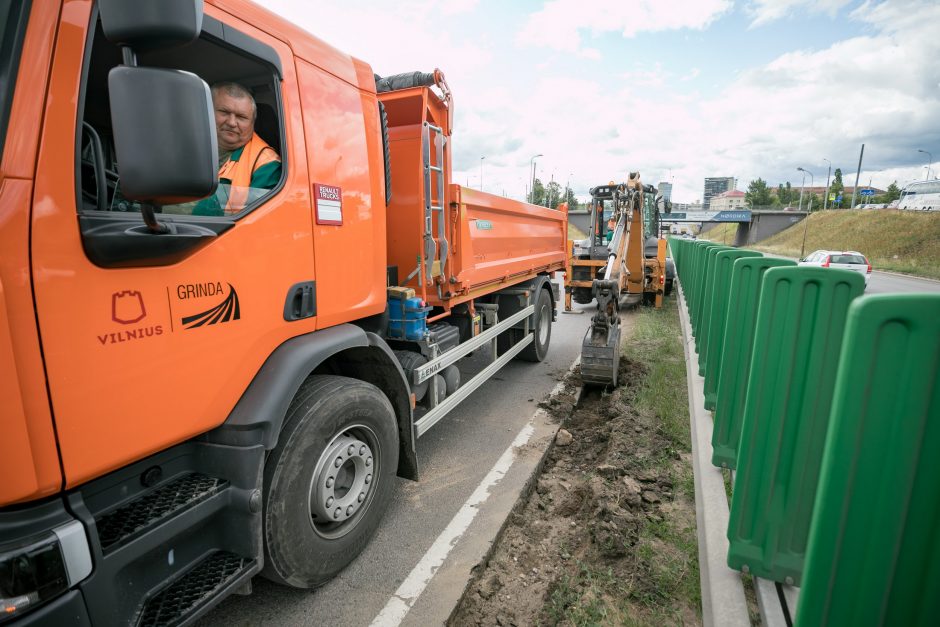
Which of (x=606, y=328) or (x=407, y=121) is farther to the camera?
(x=606, y=328)

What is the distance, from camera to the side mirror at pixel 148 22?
125 centimetres

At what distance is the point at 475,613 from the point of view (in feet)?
8.05

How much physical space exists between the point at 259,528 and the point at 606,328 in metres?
4.42

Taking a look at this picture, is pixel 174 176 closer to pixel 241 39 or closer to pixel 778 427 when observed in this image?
pixel 241 39

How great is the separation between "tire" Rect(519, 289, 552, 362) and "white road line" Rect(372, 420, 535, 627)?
9.07ft

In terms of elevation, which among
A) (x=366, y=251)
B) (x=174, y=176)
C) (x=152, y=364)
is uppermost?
(x=174, y=176)

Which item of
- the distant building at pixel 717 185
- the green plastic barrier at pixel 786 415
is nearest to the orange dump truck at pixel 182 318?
the green plastic barrier at pixel 786 415

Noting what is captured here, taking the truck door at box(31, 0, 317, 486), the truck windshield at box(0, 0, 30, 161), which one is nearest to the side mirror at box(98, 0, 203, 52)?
the truck door at box(31, 0, 317, 486)

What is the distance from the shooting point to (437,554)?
289 cm

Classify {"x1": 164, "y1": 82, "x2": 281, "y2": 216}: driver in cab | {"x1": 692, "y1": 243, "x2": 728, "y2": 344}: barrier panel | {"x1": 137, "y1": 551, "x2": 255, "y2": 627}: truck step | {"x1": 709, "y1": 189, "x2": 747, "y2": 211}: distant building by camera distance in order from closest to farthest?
{"x1": 137, "y1": 551, "x2": 255, "y2": 627}: truck step, {"x1": 164, "y1": 82, "x2": 281, "y2": 216}: driver in cab, {"x1": 692, "y1": 243, "x2": 728, "y2": 344}: barrier panel, {"x1": 709, "y1": 189, "x2": 747, "y2": 211}: distant building

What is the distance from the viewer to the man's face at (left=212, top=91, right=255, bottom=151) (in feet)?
7.12

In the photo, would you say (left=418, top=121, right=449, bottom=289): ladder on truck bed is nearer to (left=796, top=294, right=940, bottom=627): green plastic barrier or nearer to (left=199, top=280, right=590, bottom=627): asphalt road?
(left=199, top=280, right=590, bottom=627): asphalt road

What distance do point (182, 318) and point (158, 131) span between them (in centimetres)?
74

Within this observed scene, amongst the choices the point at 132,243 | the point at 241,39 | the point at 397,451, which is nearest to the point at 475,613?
the point at 397,451
